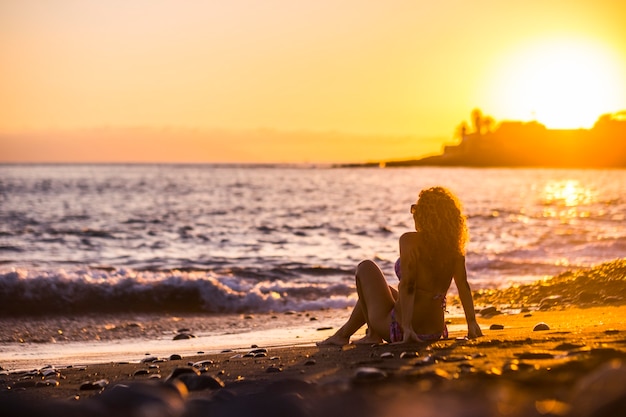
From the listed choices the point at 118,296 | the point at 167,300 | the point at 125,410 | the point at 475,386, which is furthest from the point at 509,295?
the point at 125,410

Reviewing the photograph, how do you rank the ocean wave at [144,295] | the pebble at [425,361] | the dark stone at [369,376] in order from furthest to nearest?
the ocean wave at [144,295] → the pebble at [425,361] → the dark stone at [369,376]

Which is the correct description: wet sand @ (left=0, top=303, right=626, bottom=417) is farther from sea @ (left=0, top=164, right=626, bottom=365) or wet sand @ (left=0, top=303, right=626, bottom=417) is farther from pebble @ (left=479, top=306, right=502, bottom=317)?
sea @ (left=0, top=164, right=626, bottom=365)

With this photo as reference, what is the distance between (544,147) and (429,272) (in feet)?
603

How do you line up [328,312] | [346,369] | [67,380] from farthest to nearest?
[328,312], [67,380], [346,369]

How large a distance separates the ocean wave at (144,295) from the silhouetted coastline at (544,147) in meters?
171

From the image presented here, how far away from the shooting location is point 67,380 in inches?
282

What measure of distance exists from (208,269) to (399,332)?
1287cm

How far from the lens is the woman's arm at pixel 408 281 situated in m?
7.48

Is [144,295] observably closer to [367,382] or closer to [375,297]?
[375,297]

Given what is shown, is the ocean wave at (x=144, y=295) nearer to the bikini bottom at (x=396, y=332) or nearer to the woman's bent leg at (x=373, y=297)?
the woman's bent leg at (x=373, y=297)

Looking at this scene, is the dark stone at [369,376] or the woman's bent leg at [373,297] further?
the woman's bent leg at [373,297]

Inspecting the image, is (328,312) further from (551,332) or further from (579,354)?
(579,354)

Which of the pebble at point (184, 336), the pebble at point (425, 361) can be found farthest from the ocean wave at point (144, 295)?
the pebble at point (425, 361)

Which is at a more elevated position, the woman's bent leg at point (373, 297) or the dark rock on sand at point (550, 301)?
the woman's bent leg at point (373, 297)
